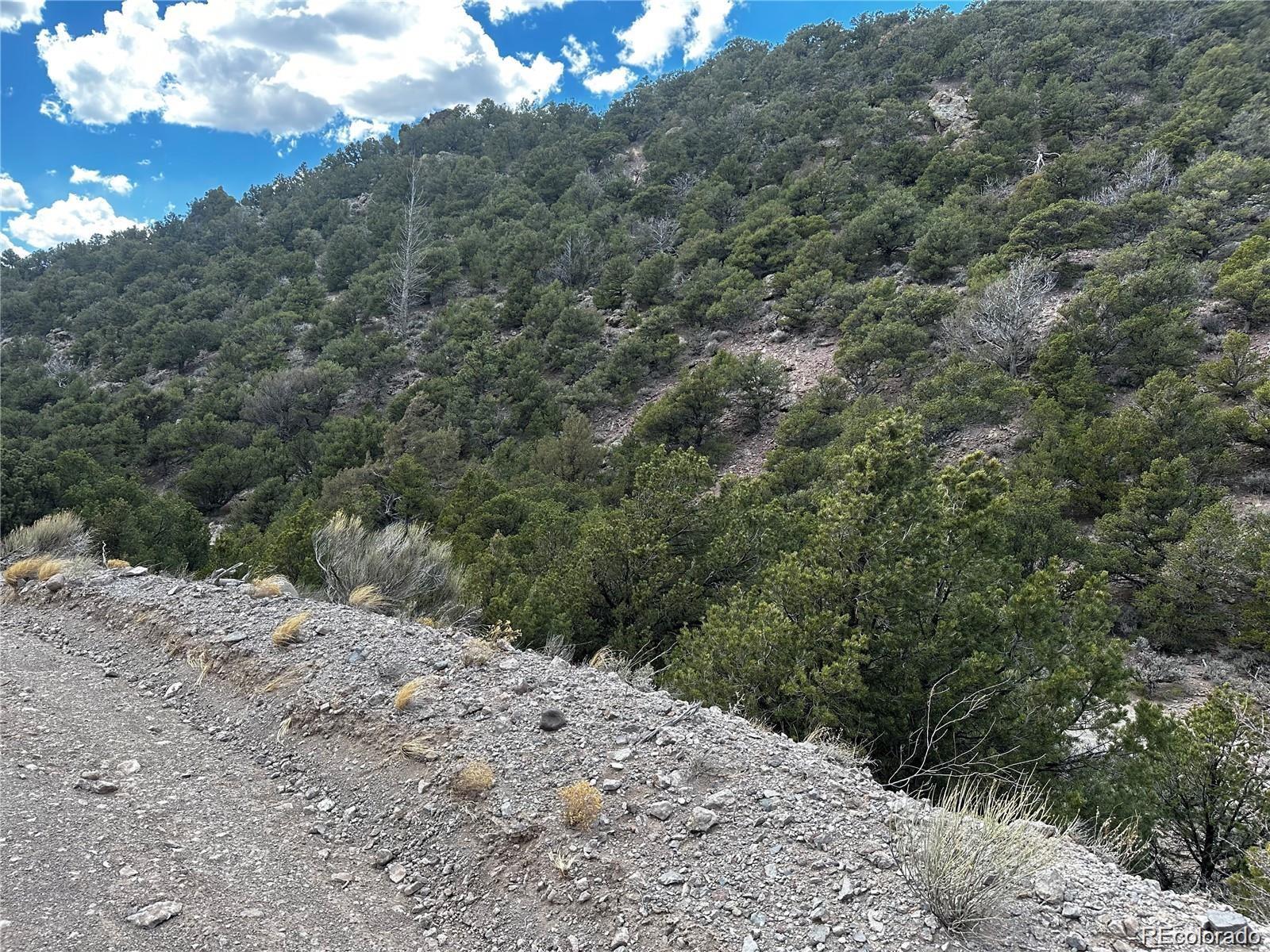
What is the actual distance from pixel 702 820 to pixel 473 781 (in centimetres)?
164

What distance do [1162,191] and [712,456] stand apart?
66.6ft

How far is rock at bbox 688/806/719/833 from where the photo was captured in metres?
3.76

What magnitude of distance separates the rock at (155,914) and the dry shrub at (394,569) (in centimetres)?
573

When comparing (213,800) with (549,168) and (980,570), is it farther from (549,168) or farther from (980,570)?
(549,168)

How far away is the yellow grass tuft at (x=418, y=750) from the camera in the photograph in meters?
4.78

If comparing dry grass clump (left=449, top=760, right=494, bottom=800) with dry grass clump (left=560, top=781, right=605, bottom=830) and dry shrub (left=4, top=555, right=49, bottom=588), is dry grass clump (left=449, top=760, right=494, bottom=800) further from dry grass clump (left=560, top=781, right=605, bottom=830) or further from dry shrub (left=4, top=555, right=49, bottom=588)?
dry shrub (left=4, top=555, right=49, bottom=588)

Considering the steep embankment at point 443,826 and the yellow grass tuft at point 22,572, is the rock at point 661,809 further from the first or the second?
the yellow grass tuft at point 22,572

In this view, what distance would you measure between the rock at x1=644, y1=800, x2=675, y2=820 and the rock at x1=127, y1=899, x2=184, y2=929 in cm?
269

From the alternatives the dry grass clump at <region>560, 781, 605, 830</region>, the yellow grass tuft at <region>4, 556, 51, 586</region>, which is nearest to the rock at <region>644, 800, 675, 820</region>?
the dry grass clump at <region>560, 781, 605, 830</region>

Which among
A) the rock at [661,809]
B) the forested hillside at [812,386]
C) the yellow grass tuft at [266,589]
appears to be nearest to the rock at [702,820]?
the rock at [661,809]

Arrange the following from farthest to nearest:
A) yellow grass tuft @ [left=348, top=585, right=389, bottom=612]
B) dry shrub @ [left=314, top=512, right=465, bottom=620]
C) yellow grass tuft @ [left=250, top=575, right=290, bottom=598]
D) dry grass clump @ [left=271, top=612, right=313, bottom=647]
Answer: dry shrub @ [left=314, top=512, right=465, bottom=620], yellow grass tuft @ [left=348, top=585, right=389, bottom=612], yellow grass tuft @ [left=250, top=575, right=290, bottom=598], dry grass clump @ [left=271, top=612, right=313, bottom=647]

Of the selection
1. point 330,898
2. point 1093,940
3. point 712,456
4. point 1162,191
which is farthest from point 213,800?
point 1162,191

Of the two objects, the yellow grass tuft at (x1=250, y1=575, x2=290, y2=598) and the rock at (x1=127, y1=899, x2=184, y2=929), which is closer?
the rock at (x1=127, y1=899, x2=184, y2=929)

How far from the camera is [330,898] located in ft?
12.4
